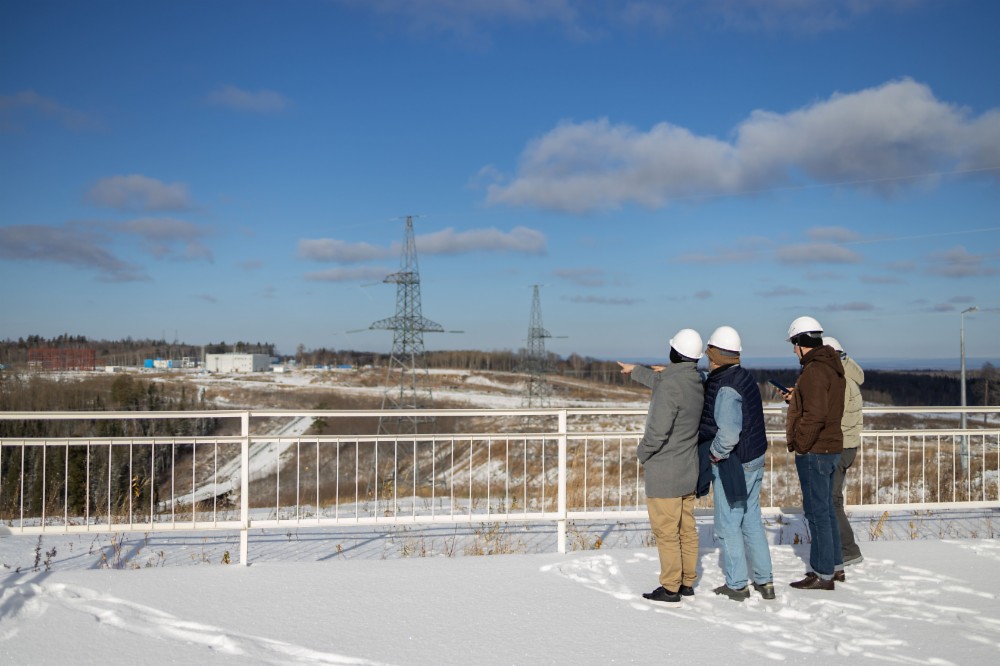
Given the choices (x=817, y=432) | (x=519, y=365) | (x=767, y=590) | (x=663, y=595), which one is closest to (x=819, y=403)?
(x=817, y=432)

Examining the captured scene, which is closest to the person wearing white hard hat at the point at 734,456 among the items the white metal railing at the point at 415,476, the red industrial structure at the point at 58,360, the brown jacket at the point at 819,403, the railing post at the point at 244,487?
the brown jacket at the point at 819,403

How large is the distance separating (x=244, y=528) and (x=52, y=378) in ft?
220

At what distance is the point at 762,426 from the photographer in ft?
18.1

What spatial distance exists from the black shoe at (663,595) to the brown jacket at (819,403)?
1.50 m

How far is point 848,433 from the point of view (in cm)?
638

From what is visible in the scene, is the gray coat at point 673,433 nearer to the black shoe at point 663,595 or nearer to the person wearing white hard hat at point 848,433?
the black shoe at point 663,595

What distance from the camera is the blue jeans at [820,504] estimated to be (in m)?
5.89

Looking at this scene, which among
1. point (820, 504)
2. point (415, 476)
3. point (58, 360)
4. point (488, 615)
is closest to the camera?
point (488, 615)

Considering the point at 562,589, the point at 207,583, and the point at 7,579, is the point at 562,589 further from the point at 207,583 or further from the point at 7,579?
the point at 7,579

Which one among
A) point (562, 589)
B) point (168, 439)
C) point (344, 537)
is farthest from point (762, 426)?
point (344, 537)

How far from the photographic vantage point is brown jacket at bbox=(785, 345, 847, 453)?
5.71 meters

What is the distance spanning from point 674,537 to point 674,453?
0.67 m

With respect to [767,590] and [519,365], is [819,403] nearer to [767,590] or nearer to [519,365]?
[767,590]

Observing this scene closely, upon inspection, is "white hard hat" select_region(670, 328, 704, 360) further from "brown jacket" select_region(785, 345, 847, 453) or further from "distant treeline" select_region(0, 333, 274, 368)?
"distant treeline" select_region(0, 333, 274, 368)
